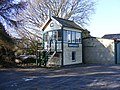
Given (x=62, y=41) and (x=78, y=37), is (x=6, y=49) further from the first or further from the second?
(x=78, y=37)

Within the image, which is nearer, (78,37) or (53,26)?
(53,26)

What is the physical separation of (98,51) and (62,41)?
21.0 ft

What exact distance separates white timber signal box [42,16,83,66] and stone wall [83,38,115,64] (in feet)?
6.98

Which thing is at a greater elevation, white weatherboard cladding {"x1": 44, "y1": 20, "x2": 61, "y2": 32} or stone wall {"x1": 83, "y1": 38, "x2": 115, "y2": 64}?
white weatherboard cladding {"x1": 44, "y1": 20, "x2": 61, "y2": 32}

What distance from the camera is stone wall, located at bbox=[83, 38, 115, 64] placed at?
27.2 metres

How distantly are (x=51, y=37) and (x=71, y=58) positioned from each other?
368cm

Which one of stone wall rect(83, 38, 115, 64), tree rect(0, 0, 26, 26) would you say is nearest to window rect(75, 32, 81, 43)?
stone wall rect(83, 38, 115, 64)

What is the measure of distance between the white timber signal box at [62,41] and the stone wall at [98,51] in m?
2.13

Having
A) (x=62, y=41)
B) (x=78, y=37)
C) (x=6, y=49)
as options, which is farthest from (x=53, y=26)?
(x=6, y=49)

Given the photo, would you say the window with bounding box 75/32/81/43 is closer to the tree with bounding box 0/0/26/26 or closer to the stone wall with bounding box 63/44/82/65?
the stone wall with bounding box 63/44/82/65

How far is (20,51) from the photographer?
3162cm

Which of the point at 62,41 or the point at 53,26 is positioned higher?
the point at 53,26

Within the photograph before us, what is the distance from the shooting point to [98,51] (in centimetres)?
2842

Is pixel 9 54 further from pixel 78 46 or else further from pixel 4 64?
pixel 78 46
